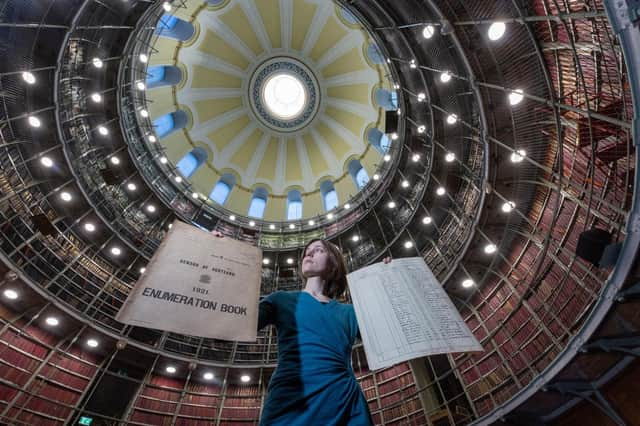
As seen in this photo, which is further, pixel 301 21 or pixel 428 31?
pixel 301 21

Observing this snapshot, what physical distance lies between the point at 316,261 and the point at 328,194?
24346 millimetres

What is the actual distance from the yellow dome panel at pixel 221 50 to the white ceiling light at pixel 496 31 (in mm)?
23843

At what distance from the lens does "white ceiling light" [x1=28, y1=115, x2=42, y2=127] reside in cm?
1321

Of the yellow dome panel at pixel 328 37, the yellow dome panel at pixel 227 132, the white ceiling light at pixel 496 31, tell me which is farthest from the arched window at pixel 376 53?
the yellow dome panel at pixel 227 132

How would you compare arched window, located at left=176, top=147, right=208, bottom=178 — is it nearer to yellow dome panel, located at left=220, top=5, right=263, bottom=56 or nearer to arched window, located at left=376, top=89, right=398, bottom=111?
yellow dome panel, located at left=220, top=5, right=263, bottom=56

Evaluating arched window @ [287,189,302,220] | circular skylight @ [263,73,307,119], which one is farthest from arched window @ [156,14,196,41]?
arched window @ [287,189,302,220]

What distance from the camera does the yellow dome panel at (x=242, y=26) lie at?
25719 millimetres

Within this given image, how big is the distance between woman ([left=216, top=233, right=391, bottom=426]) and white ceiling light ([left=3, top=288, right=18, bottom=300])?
608 inches

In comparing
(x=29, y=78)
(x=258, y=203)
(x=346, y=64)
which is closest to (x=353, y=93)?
(x=346, y=64)

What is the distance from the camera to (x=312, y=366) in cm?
208

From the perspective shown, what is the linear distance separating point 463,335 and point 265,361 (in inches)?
612

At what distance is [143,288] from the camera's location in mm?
2266

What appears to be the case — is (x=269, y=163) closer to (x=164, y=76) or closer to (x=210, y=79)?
(x=210, y=79)

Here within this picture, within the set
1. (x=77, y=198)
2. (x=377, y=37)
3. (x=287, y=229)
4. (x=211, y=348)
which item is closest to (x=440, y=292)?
(x=377, y=37)
